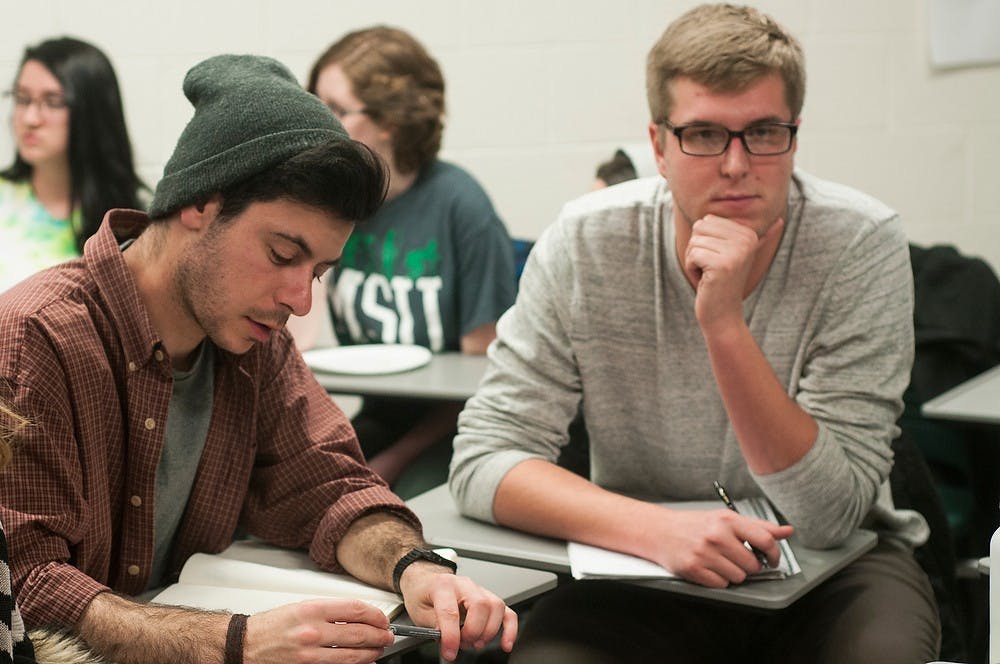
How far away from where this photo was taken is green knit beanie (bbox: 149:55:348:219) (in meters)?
1.49

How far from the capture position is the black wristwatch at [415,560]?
1524 millimetres

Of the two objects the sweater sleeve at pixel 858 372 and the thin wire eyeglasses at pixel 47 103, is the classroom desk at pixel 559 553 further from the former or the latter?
the thin wire eyeglasses at pixel 47 103

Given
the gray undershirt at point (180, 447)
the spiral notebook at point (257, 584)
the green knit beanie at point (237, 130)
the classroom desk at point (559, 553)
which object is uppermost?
the green knit beanie at point (237, 130)

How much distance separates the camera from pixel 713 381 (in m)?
1.90

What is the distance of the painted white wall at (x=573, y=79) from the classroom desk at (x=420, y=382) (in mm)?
1031

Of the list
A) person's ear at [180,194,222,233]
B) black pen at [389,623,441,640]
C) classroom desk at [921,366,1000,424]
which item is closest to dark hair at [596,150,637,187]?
classroom desk at [921,366,1000,424]

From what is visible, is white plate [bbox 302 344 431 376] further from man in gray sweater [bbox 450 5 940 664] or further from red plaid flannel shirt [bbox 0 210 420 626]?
red plaid flannel shirt [bbox 0 210 420 626]

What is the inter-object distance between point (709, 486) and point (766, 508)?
155 mm

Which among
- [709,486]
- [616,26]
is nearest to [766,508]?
[709,486]

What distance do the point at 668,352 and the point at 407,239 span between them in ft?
4.27

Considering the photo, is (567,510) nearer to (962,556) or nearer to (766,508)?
(766,508)

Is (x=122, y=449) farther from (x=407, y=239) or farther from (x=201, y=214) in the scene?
(x=407, y=239)

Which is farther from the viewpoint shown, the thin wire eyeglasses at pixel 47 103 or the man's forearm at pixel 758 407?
the thin wire eyeglasses at pixel 47 103

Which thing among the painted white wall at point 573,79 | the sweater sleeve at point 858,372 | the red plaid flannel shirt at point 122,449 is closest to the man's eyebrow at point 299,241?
the red plaid flannel shirt at point 122,449
